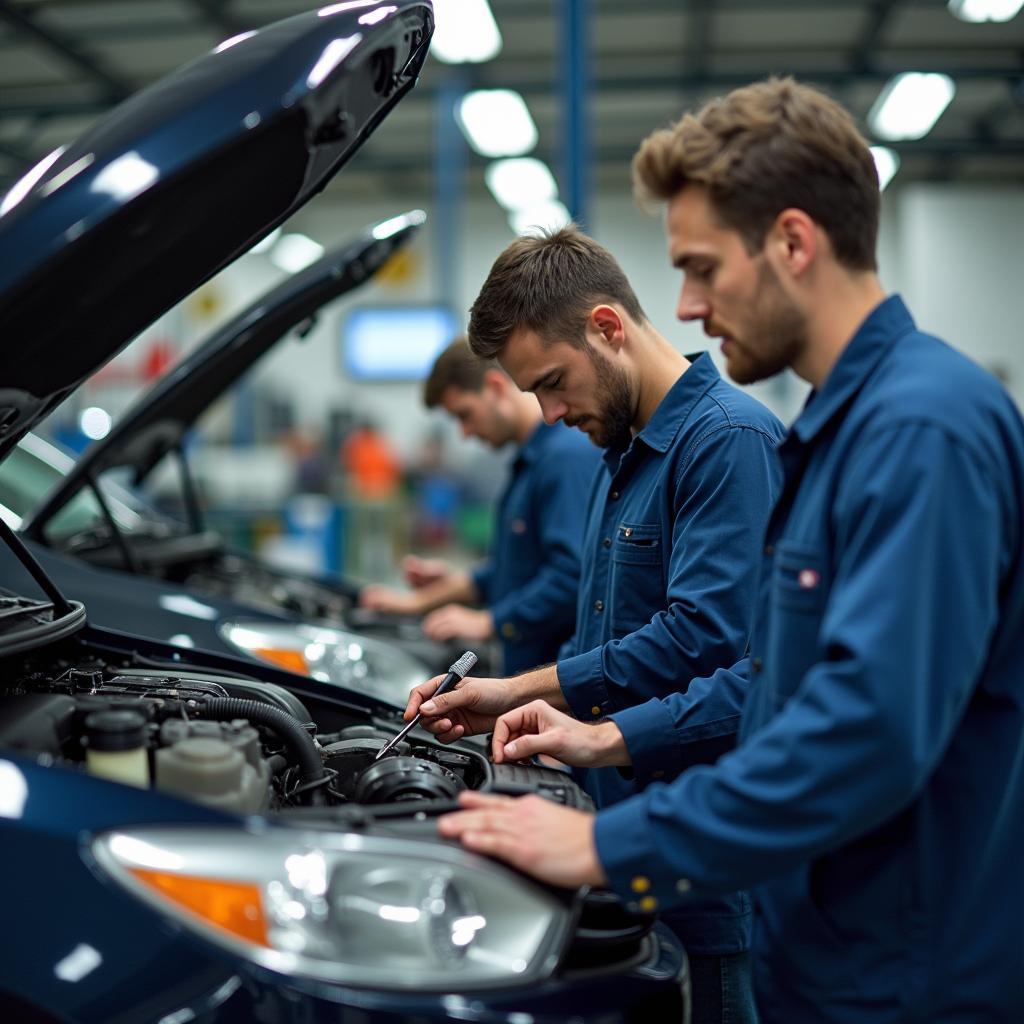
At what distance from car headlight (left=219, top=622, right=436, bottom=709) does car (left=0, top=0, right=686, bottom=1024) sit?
934 mm

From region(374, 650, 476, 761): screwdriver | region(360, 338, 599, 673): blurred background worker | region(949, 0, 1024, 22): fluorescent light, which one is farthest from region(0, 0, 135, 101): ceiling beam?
region(374, 650, 476, 761): screwdriver

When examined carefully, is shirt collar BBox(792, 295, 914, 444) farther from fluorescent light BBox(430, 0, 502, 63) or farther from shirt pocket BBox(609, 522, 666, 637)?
fluorescent light BBox(430, 0, 502, 63)

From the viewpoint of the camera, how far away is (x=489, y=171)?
12.8 metres

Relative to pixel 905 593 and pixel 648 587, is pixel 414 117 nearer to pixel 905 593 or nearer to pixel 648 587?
pixel 648 587

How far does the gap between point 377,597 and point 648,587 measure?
261 centimetres

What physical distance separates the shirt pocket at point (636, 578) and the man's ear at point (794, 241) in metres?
0.78

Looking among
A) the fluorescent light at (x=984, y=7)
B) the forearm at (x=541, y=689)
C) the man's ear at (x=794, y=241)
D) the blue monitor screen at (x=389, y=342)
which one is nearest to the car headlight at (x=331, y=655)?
the forearm at (x=541, y=689)

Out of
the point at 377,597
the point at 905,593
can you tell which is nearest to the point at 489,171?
the point at 377,597

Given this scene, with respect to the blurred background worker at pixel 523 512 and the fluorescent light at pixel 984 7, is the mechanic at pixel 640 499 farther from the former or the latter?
the fluorescent light at pixel 984 7

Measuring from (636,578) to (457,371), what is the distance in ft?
5.68

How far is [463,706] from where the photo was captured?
6.47ft

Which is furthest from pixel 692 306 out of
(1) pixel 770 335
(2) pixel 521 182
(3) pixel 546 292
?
(2) pixel 521 182

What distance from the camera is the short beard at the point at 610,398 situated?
1993mm

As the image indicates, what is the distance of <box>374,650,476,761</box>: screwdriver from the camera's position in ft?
6.31
